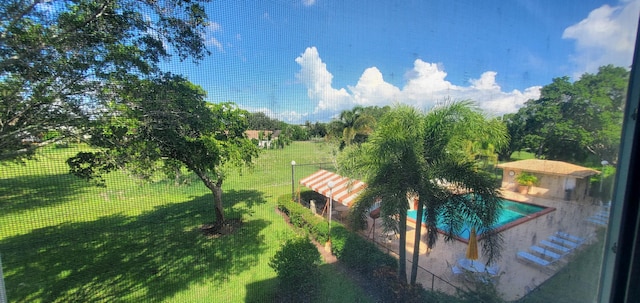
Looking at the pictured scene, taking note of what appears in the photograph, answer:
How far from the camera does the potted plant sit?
1085 millimetres

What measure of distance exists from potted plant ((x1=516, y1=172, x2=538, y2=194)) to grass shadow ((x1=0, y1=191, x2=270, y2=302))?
5.69ft

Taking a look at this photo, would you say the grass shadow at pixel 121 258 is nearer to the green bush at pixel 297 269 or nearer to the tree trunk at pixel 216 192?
the tree trunk at pixel 216 192

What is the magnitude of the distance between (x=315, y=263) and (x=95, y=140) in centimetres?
145

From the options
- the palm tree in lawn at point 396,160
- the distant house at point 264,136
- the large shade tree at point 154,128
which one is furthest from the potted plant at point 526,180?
the large shade tree at point 154,128

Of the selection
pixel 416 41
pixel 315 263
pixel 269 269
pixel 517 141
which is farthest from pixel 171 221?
pixel 517 141

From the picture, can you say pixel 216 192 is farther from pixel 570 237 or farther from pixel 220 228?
pixel 570 237

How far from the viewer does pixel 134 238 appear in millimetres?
1015

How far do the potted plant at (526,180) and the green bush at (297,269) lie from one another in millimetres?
1328

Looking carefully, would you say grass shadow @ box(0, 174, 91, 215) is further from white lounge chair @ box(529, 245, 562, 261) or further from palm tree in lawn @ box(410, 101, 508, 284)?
white lounge chair @ box(529, 245, 562, 261)

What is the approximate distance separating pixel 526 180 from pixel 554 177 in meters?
0.20

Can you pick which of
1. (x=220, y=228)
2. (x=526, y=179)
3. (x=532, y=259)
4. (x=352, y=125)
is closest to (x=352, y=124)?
(x=352, y=125)

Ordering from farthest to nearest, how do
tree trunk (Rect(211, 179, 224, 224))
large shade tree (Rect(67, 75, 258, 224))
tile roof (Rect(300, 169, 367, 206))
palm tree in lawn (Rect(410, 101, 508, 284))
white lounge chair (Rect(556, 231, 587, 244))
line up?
tile roof (Rect(300, 169, 367, 206))
tree trunk (Rect(211, 179, 224, 224))
palm tree in lawn (Rect(410, 101, 508, 284))
large shade tree (Rect(67, 75, 258, 224))
white lounge chair (Rect(556, 231, 587, 244))

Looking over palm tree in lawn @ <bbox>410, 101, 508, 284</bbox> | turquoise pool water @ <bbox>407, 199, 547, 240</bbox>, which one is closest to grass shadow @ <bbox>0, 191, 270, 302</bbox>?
palm tree in lawn @ <bbox>410, 101, 508, 284</bbox>

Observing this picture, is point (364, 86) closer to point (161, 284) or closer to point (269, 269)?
point (269, 269)
